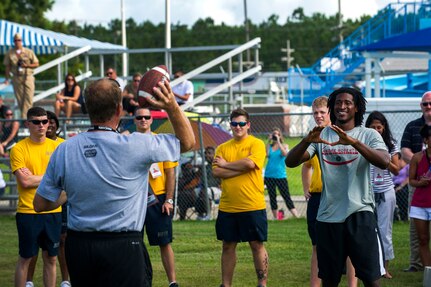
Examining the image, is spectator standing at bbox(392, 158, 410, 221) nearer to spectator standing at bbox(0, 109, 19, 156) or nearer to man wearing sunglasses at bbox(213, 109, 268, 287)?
man wearing sunglasses at bbox(213, 109, 268, 287)

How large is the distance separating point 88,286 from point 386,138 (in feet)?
18.2

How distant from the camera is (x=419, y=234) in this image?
1068cm

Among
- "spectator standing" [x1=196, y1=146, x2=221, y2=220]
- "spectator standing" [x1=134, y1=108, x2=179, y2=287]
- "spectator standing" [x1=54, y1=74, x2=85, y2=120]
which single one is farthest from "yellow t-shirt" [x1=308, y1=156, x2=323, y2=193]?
"spectator standing" [x1=54, y1=74, x2=85, y2=120]

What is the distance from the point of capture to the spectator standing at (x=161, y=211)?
1051 centimetres

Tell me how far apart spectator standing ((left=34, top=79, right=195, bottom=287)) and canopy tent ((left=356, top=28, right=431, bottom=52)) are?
2545cm

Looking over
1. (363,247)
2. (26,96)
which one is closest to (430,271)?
(363,247)

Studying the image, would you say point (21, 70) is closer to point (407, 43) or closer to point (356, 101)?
point (407, 43)

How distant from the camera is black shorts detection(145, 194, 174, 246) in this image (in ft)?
34.5

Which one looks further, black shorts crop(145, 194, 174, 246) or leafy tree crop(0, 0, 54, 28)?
leafy tree crop(0, 0, 54, 28)

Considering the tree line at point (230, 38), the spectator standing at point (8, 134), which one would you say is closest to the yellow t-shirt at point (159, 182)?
the spectator standing at point (8, 134)

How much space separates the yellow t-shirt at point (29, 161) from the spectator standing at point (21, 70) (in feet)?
40.9

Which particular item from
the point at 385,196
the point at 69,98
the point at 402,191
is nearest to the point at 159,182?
the point at 385,196

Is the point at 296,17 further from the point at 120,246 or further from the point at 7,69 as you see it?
the point at 120,246

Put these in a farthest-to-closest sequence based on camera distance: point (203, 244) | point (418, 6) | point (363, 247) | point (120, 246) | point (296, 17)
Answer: point (296, 17)
point (418, 6)
point (203, 244)
point (363, 247)
point (120, 246)
